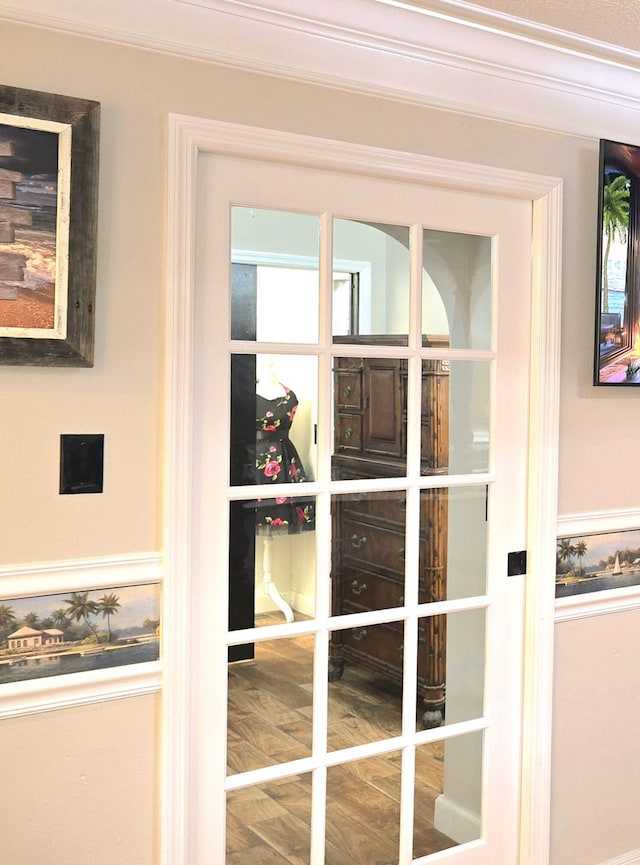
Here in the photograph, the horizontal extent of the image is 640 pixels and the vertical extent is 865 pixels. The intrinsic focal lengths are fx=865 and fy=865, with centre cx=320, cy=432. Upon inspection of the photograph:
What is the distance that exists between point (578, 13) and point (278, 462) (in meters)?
1.24

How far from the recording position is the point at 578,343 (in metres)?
2.34

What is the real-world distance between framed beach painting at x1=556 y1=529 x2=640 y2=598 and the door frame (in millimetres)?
60

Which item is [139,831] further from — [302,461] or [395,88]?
[395,88]

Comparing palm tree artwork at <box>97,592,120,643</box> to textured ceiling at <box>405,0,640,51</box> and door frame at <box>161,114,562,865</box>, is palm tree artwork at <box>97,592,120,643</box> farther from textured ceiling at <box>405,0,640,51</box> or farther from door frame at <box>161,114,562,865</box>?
textured ceiling at <box>405,0,640,51</box>

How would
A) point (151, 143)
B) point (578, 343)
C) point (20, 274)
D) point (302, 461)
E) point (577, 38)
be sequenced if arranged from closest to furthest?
point (20, 274) < point (151, 143) < point (302, 461) < point (577, 38) < point (578, 343)

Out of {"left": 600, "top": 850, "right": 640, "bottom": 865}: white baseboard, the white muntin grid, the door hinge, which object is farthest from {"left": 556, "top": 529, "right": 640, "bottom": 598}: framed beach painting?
{"left": 600, "top": 850, "right": 640, "bottom": 865}: white baseboard

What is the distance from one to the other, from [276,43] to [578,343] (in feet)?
3.62

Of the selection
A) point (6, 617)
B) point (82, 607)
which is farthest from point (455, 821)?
point (6, 617)

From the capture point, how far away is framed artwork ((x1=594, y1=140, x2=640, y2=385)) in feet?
7.57

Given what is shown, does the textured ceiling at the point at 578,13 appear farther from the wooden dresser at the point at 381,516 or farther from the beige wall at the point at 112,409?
the wooden dresser at the point at 381,516

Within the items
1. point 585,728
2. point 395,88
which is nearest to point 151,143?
point 395,88

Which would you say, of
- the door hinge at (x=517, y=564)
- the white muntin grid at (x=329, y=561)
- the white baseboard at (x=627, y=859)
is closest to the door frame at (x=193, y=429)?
the door hinge at (x=517, y=564)

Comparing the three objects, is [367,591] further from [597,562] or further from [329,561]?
[597,562]

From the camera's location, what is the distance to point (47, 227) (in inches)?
63.5
